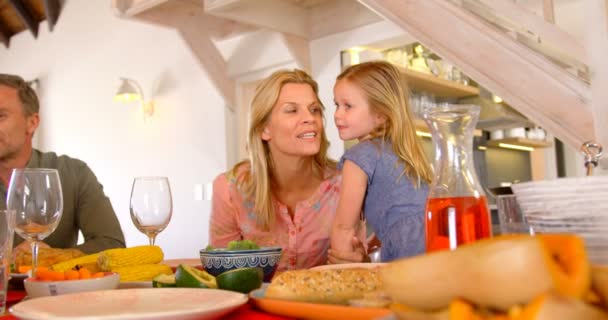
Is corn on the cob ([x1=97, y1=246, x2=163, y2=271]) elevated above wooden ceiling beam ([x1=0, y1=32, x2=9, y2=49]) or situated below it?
below

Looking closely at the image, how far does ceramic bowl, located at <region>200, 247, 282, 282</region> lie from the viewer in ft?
3.03

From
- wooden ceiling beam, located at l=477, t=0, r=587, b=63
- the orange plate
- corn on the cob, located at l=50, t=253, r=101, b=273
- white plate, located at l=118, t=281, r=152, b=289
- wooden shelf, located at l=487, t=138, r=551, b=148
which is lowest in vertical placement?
white plate, located at l=118, t=281, r=152, b=289

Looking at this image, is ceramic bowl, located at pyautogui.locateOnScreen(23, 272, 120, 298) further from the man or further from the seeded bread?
the man

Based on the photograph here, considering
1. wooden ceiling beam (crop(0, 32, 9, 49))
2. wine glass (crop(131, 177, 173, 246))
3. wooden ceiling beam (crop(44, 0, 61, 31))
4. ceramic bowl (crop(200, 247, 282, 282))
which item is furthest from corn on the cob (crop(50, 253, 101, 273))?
wooden ceiling beam (crop(0, 32, 9, 49))

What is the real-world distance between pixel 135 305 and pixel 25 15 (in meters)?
6.62

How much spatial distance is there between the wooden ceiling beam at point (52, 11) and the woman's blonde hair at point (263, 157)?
485 centimetres

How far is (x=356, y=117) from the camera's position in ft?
6.25

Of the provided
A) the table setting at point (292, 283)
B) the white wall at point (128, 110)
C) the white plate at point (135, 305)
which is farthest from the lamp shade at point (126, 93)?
the white plate at point (135, 305)

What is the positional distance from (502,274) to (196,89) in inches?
162

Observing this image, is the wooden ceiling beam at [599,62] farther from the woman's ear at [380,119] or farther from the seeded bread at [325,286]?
the seeded bread at [325,286]

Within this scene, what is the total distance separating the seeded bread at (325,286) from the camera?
677 millimetres

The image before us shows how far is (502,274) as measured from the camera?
36 cm

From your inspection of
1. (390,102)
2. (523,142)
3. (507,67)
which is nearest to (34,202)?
(390,102)

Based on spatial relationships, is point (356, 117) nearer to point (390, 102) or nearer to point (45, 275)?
point (390, 102)
